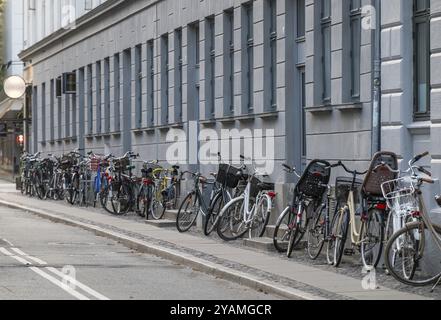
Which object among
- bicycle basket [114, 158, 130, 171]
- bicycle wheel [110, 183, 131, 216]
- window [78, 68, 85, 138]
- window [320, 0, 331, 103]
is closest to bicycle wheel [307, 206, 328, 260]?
window [320, 0, 331, 103]

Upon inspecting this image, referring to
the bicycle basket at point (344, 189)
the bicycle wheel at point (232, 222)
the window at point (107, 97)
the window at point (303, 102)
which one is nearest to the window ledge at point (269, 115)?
the window at point (303, 102)

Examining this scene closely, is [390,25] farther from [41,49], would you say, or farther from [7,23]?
[7,23]

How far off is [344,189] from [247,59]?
26.2 feet

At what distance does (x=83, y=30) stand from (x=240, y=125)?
56.3 feet

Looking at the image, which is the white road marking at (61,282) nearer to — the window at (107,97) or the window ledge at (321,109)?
the window ledge at (321,109)

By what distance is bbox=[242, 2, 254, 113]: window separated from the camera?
21.7 metres

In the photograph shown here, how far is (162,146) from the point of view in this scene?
27.7 metres

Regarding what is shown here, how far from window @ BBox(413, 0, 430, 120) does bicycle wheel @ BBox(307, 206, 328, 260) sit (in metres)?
1.88

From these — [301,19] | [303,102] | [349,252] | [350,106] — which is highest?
[301,19]

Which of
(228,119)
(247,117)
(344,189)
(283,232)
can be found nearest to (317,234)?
(344,189)

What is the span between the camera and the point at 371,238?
13.4m

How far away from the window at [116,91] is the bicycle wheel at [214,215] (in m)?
14.3

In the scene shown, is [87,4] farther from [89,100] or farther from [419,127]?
[419,127]
